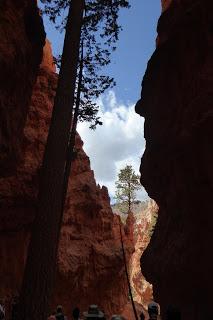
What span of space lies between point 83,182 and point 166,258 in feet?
60.4

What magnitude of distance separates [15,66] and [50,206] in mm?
7808

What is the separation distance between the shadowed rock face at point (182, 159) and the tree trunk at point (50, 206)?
5.21 metres

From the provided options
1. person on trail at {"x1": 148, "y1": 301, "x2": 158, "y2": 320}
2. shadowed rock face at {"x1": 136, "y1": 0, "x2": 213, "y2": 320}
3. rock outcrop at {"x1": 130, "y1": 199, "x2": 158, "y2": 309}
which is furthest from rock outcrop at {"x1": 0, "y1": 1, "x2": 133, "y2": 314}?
rock outcrop at {"x1": 130, "y1": 199, "x2": 158, "y2": 309}

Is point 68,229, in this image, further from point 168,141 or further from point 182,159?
point 182,159

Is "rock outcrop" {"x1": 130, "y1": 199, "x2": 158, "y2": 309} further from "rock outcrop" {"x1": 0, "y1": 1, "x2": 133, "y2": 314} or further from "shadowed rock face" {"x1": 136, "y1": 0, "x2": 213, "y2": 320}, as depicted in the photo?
"shadowed rock face" {"x1": 136, "y1": 0, "x2": 213, "y2": 320}

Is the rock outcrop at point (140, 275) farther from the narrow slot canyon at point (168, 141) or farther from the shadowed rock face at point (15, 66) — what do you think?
the shadowed rock face at point (15, 66)

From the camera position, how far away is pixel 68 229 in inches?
1223

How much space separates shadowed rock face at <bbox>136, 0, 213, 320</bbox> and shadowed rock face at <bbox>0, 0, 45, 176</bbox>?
18.3 feet

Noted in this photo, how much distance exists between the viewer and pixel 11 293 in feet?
80.8

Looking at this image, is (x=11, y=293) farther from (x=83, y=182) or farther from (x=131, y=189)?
(x=131, y=189)

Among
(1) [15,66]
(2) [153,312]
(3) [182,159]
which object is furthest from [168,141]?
(2) [153,312]

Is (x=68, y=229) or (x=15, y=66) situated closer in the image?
(x=15, y=66)

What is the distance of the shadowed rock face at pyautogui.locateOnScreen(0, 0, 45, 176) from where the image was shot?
14.0 meters

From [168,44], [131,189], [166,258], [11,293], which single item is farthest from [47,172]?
[131,189]
